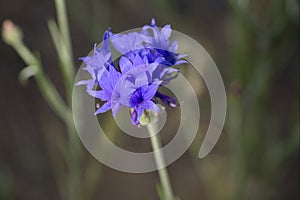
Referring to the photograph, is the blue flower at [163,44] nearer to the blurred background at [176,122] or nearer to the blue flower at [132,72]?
the blue flower at [132,72]

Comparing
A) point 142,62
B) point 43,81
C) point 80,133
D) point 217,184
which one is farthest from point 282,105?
point 142,62

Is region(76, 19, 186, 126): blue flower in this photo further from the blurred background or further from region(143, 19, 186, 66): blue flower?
the blurred background

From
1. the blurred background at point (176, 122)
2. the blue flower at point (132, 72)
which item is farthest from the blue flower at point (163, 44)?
the blurred background at point (176, 122)

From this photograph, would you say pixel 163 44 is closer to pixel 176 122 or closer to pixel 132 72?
pixel 132 72

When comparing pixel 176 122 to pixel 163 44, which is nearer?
pixel 163 44

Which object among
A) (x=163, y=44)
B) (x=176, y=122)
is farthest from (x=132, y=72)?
(x=176, y=122)
